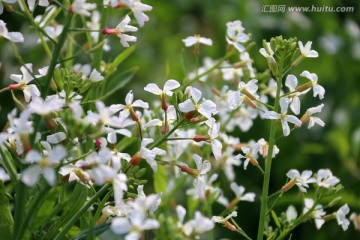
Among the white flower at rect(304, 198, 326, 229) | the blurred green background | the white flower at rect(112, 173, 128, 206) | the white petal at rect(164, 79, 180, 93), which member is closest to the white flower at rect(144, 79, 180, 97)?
the white petal at rect(164, 79, 180, 93)

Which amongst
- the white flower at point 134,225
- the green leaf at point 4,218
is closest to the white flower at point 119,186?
the white flower at point 134,225

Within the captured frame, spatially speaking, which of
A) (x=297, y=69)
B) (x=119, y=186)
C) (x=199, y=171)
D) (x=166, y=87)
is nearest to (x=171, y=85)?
(x=166, y=87)

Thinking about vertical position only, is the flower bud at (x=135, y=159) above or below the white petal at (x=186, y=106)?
below

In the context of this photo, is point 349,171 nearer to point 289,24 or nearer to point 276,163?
point 276,163

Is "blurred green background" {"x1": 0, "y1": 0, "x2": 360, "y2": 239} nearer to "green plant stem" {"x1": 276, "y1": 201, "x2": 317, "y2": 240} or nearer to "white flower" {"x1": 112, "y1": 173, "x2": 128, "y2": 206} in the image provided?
"green plant stem" {"x1": 276, "y1": 201, "x2": 317, "y2": 240}

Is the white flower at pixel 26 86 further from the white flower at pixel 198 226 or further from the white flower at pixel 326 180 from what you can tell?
the white flower at pixel 326 180
